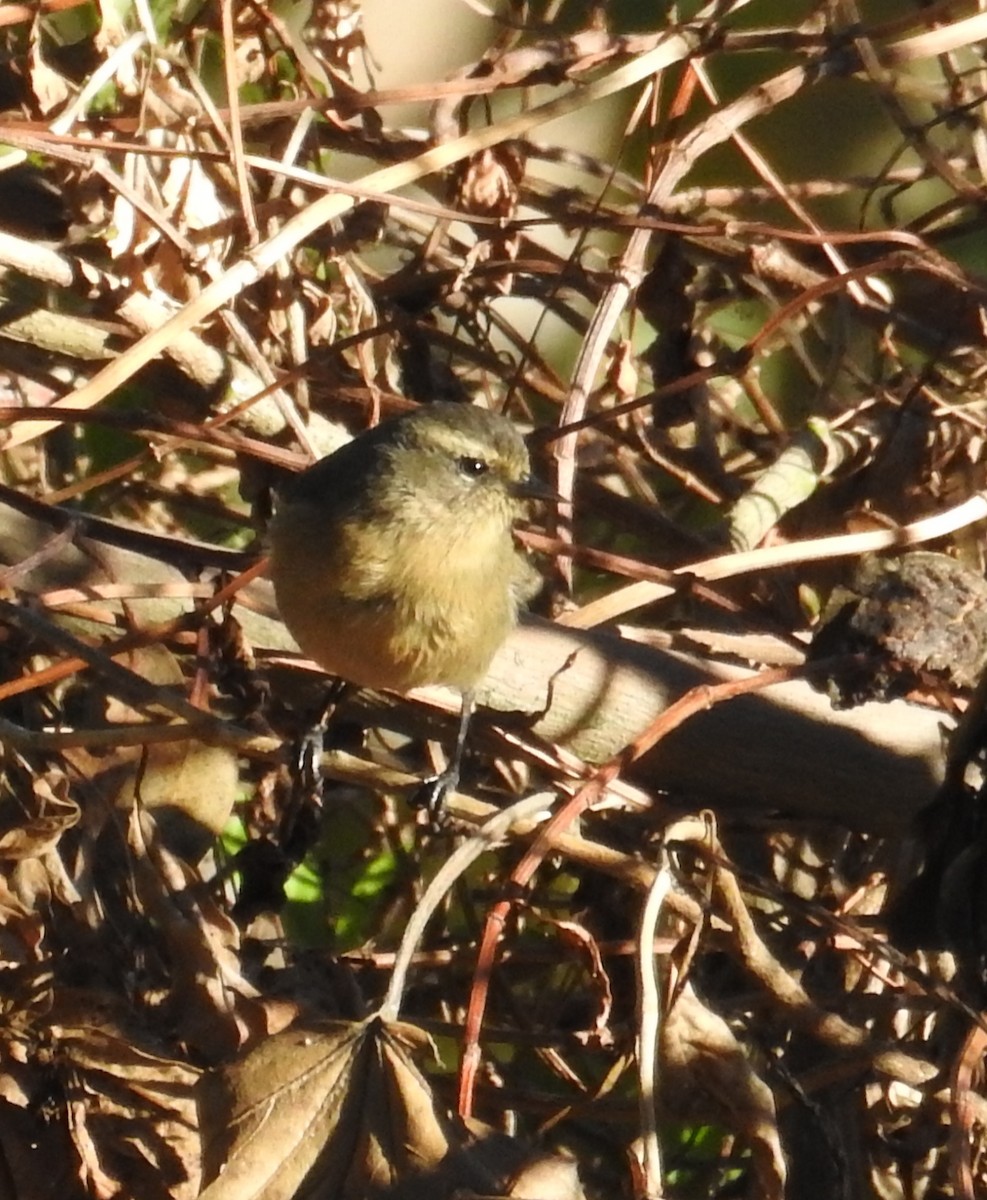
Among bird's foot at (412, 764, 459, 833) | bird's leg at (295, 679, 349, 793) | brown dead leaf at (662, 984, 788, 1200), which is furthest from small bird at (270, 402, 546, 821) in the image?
brown dead leaf at (662, 984, 788, 1200)

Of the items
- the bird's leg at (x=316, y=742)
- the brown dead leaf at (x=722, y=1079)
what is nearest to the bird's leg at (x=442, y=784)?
the bird's leg at (x=316, y=742)

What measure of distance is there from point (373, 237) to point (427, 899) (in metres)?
2.16

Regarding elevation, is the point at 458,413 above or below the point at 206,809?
above

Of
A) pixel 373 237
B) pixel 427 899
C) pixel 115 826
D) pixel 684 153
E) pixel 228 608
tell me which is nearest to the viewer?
pixel 427 899

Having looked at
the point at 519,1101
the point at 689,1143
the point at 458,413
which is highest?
the point at 458,413

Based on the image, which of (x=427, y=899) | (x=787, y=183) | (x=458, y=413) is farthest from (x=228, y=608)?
(x=787, y=183)

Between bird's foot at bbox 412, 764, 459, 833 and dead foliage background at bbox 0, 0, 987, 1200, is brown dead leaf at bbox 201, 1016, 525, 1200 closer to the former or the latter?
dead foliage background at bbox 0, 0, 987, 1200

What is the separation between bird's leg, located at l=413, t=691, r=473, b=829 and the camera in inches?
146

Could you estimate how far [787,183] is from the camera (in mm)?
4656

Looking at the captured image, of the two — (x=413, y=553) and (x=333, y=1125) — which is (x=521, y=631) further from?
(x=333, y=1125)

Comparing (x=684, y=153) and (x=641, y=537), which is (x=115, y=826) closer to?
(x=641, y=537)

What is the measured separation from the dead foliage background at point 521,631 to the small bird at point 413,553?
0.13m

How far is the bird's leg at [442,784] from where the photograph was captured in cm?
370

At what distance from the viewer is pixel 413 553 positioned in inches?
160
